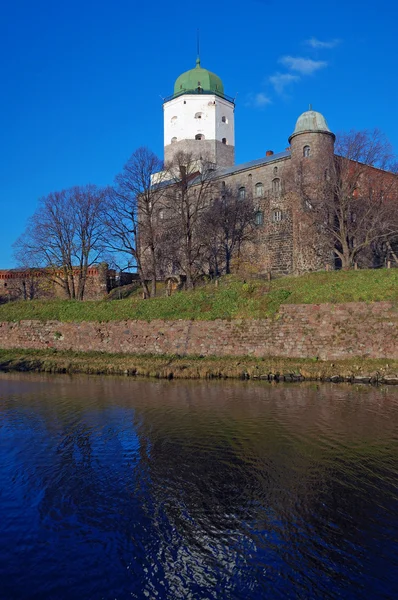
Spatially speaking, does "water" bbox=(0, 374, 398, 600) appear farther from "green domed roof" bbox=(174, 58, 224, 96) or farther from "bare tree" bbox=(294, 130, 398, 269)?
"green domed roof" bbox=(174, 58, 224, 96)

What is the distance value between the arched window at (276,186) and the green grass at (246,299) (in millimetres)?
16672

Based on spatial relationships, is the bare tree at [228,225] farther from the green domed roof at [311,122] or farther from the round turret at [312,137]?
the green domed roof at [311,122]

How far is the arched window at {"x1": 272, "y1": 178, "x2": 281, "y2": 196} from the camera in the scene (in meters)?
40.4

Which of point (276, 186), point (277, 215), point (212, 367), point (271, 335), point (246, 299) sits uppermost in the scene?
point (276, 186)

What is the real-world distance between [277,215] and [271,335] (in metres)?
20.7

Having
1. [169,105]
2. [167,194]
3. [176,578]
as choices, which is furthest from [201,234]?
[176,578]

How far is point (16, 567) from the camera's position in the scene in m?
5.85

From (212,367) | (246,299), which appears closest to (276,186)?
(246,299)

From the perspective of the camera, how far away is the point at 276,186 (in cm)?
4075

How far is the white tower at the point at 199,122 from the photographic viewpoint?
179 feet

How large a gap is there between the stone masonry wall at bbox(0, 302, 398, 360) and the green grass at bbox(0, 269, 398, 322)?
1.51 ft

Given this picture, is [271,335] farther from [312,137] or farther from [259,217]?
[259,217]

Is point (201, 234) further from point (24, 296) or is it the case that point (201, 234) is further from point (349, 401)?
point (349, 401)

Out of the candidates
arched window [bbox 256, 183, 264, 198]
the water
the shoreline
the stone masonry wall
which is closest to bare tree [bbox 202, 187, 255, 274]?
arched window [bbox 256, 183, 264, 198]
